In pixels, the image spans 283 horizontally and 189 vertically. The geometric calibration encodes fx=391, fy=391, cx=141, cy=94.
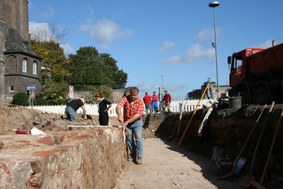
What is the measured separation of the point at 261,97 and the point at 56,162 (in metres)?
12.9

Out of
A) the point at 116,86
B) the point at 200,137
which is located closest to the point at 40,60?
the point at 116,86

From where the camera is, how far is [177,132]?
16.5m

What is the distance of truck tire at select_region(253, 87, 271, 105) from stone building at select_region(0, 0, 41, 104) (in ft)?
97.0

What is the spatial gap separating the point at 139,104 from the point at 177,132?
26.9 feet

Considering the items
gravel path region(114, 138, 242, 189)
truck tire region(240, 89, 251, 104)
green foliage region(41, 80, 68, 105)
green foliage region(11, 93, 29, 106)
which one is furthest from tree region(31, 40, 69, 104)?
gravel path region(114, 138, 242, 189)

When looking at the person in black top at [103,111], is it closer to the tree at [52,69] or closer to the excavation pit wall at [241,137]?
the excavation pit wall at [241,137]

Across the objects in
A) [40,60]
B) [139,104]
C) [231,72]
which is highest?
[40,60]

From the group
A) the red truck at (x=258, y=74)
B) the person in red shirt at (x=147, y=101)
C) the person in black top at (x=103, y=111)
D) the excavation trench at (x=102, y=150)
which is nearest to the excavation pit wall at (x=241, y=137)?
the excavation trench at (x=102, y=150)

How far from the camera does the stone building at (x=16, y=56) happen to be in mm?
41438

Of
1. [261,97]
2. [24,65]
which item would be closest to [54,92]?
[24,65]

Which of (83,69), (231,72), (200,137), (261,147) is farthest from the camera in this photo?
(83,69)

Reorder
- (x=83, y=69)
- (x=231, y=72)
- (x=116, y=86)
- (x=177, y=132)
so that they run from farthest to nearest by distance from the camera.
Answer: (x=116, y=86) → (x=83, y=69) → (x=231, y=72) → (x=177, y=132)

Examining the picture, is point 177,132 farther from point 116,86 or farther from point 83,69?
point 116,86

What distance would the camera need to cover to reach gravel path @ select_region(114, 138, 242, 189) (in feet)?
24.7
